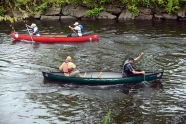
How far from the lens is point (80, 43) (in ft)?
90.9

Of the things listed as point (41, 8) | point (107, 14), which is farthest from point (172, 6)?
point (41, 8)

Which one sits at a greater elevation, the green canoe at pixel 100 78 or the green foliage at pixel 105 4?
the green foliage at pixel 105 4

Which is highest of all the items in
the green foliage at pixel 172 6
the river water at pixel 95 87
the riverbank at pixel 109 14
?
the green foliage at pixel 172 6

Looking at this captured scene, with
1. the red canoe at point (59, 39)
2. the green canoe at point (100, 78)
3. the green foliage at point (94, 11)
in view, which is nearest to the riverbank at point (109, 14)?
the green foliage at point (94, 11)

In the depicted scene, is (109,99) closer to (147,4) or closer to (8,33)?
(8,33)

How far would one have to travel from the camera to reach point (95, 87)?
17.3m

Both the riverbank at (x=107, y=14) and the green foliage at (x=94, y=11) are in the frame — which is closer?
the riverbank at (x=107, y=14)

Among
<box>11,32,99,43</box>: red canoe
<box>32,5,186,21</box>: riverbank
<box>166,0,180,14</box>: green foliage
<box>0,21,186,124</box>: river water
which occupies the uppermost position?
<box>166,0,180,14</box>: green foliage

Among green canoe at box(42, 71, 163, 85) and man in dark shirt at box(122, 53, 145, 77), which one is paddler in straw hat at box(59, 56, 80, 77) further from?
man in dark shirt at box(122, 53, 145, 77)

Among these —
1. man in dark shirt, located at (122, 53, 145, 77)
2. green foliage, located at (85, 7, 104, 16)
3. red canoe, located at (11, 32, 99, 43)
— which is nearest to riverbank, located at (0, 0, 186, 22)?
green foliage, located at (85, 7, 104, 16)

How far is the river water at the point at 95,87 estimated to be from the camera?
1386 centimetres

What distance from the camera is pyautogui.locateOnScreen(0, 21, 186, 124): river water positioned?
1386cm

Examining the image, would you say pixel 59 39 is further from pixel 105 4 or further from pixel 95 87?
pixel 105 4

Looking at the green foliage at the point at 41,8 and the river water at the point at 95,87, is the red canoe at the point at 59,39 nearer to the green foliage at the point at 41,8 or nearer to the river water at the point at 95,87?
the river water at the point at 95,87
